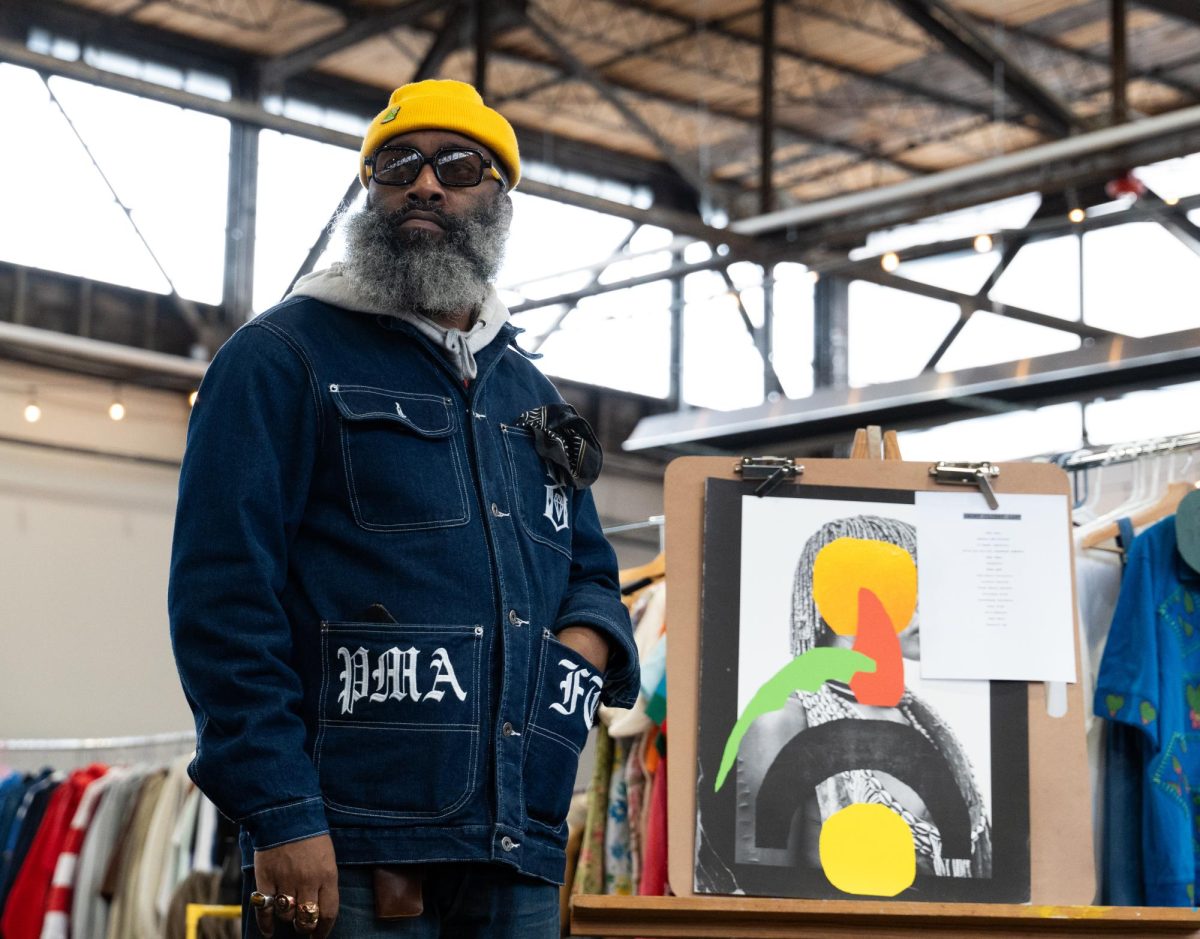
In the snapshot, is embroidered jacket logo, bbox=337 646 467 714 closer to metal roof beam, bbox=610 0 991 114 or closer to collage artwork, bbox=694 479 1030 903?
collage artwork, bbox=694 479 1030 903

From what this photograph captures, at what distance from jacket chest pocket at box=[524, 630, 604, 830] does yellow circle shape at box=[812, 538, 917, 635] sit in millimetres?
863

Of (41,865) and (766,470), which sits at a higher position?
(766,470)

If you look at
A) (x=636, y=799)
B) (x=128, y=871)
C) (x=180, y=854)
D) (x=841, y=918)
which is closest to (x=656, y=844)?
Result: (x=636, y=799)

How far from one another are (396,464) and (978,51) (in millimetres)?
7184

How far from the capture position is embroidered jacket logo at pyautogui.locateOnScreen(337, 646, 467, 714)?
1633 mm

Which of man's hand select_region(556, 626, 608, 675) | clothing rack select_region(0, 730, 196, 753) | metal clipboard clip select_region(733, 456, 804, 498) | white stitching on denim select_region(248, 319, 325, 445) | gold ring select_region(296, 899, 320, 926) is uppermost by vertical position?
metal clipboard clip select_region(733, 456, 804, 498)

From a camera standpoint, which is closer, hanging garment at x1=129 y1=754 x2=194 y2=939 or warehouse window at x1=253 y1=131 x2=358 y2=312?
hanging garment at x1=129 y1=754 x2=194 y2=939

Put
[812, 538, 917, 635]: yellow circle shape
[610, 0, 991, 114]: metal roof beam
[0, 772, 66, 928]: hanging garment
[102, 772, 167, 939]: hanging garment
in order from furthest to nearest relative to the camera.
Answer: [610, 0, 991, 114]: metal roof beam → [0, 772, 66, 928]: hanging garment → [102, 772, 167, 939]: hanging garment → [812, 538, 917, 635]: yellow circle shape

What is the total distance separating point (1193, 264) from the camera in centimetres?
933

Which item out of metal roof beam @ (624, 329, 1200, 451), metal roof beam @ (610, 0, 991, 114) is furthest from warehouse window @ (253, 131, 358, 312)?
metal roof beam @ (624, 329, 1200, 451)

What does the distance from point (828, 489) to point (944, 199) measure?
24.0 feet

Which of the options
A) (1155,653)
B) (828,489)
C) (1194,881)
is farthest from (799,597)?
(1194,881)

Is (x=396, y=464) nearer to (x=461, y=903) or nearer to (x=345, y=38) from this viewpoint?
(x=461, y=903)

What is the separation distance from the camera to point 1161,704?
295 cm
